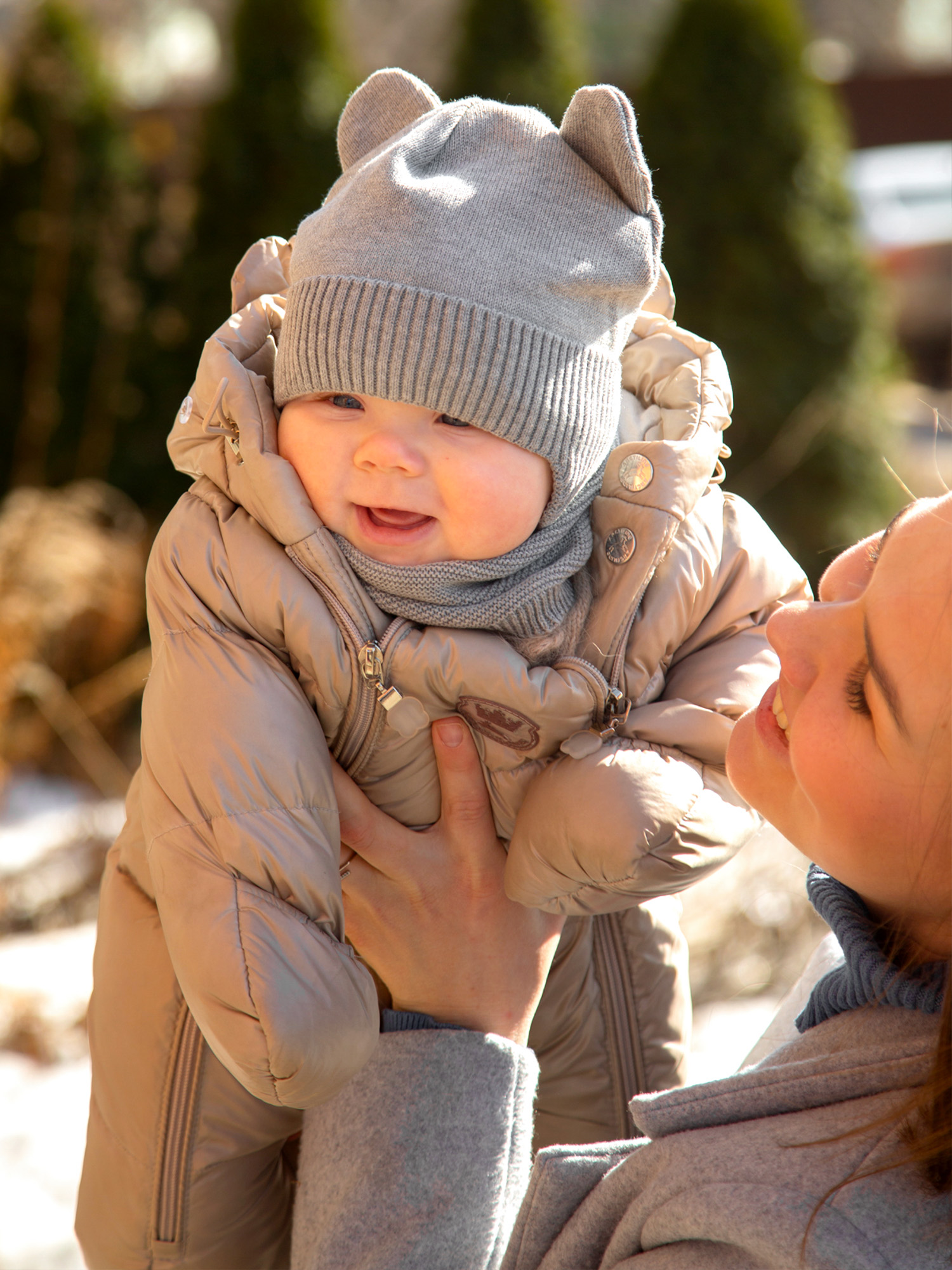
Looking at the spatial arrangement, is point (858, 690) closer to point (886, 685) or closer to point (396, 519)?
point (886, 685)

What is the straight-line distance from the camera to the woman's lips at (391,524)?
1.41 meters

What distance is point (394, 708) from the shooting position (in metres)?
1.39

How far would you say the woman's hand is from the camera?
1452 millimetres

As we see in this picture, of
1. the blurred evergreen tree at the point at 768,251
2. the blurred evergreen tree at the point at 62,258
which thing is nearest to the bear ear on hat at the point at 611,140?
the blurred evergreen tree at the point at 768,251

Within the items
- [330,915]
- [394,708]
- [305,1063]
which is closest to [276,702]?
[394,708]

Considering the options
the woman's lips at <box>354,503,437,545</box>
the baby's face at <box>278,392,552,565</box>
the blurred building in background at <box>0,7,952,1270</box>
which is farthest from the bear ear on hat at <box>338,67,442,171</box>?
the blurred building in background at <box>0,7,952,1270</box>

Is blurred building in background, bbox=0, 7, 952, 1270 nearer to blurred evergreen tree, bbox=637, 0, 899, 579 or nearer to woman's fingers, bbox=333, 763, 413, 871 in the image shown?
blurred evergreen tree, bbox=637, 0, 899, 579

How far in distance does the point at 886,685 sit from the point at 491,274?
0.70 metres

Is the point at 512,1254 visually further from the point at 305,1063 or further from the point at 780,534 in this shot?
the point at 780,534

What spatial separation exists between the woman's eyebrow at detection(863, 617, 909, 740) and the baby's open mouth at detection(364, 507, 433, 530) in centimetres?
59

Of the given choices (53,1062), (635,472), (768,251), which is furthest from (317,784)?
(768,251)

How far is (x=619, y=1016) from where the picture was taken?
64.0 inches

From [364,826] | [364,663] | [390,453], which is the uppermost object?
[390,453]

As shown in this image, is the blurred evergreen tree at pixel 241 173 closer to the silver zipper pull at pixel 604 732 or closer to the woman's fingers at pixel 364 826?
the woman's fingers at pixel 364 826
